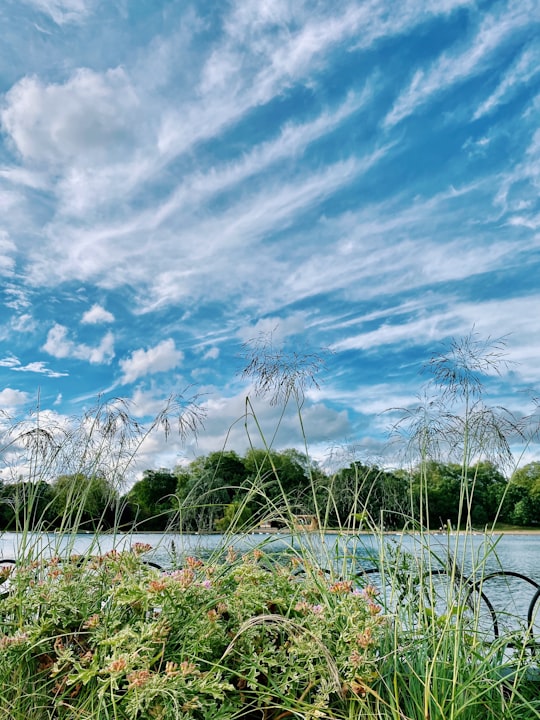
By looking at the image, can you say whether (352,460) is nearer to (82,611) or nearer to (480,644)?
(480,644)

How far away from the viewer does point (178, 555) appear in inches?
119

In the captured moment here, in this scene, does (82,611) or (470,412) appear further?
(470,412)

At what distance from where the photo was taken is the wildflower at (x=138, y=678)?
176 cm

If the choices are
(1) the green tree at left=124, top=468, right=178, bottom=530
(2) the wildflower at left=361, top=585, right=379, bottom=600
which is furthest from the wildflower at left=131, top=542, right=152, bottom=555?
(1) the green tree at left=124, top=468, right=178, bottom=530

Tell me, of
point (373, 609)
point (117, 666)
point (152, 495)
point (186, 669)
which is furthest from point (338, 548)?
point (152, 495)

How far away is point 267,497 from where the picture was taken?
2.69 metres

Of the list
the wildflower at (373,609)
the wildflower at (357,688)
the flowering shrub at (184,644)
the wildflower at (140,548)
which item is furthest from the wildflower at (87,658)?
the wildflower at (373,609)

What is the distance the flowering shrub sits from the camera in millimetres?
1875

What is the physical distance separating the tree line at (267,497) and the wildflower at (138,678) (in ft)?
2.90

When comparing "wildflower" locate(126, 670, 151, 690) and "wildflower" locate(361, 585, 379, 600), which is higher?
"wildflower" locate(361, 585, 379, 600)

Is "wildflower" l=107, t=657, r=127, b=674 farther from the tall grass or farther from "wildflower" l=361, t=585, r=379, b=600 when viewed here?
"wildflower" l=361, t=585, r=379, b=600

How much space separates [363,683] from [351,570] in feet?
2.55

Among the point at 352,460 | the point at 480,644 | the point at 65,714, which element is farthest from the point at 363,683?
the point at 352,460

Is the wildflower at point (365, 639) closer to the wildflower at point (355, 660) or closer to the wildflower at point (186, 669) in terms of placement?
the wildflower at point (355, 660)
